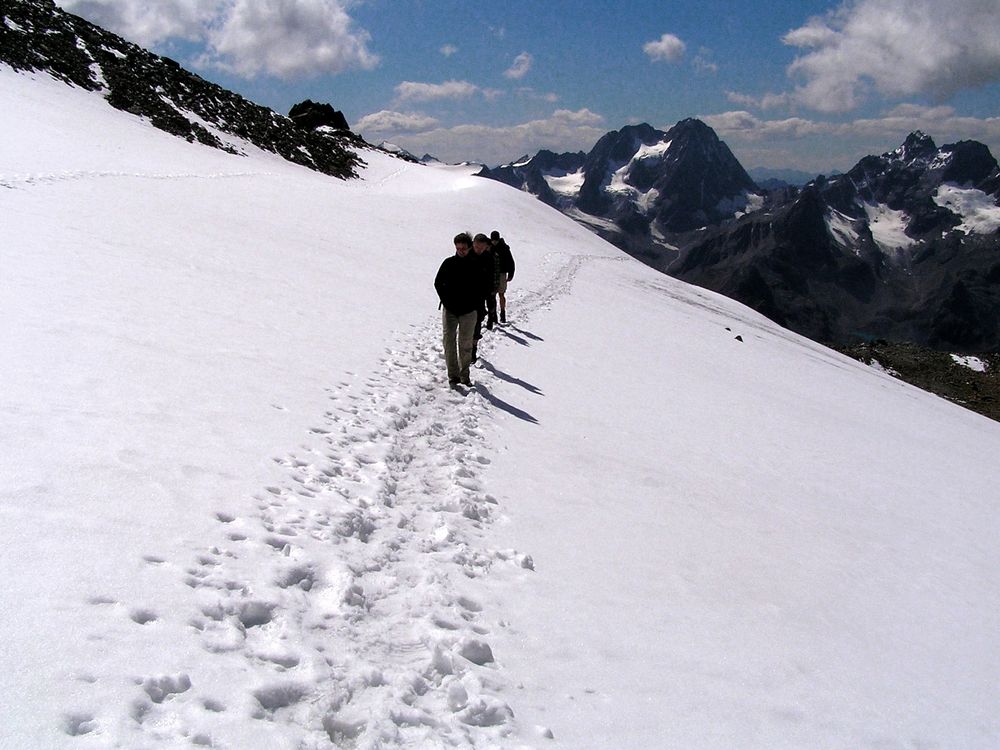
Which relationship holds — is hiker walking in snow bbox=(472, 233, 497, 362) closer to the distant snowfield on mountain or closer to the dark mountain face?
the distant snowfield on mountain

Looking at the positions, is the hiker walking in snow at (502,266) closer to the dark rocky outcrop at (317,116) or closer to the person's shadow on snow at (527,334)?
the person's shadow on snow at (527,334)

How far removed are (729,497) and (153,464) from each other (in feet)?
28.1

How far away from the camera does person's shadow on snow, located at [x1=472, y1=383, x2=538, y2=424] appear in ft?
39.5

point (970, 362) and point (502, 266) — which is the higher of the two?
point (970, 362)

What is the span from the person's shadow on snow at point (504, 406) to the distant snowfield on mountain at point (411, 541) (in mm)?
110

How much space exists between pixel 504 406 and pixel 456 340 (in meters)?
1.66

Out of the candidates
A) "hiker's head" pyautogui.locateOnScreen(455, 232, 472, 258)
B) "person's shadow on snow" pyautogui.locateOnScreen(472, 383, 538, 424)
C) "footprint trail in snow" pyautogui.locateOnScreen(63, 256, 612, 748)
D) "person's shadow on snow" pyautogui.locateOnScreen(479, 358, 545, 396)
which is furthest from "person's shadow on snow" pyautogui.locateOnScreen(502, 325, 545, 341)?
"footprint trail in snow" pyautogui.locateOnScreen(63, 256, 612, 748)

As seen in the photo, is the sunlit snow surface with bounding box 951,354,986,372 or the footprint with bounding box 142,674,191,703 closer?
the footprint with bounding box 142,674,191,703

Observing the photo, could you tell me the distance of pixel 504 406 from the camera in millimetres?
12367

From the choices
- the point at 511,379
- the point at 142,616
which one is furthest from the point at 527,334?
the point at 142,616

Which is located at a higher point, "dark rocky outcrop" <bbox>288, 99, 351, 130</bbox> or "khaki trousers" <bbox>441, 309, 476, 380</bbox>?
"dark rocky outcrop" <bbox>288, 99, 351, 130</bbox>

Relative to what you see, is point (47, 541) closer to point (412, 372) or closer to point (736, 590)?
point (736, 590)

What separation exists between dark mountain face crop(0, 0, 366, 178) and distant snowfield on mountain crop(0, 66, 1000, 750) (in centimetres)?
4490

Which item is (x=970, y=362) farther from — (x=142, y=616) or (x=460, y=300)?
(x=142, y=616)
